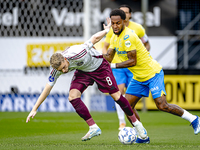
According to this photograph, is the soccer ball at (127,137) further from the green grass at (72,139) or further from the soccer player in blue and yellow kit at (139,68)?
the soccer player in blue and yellow kit at (139,68)

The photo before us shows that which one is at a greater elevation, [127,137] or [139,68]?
[139,68]

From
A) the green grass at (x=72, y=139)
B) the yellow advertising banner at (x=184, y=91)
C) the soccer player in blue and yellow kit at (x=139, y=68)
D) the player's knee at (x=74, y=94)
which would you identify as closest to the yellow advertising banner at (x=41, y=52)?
the yellow advertising banner at (x=184, y=91)

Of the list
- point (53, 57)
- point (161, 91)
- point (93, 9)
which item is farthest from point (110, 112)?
point (53, 57)

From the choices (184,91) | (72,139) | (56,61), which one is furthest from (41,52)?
(56,61)

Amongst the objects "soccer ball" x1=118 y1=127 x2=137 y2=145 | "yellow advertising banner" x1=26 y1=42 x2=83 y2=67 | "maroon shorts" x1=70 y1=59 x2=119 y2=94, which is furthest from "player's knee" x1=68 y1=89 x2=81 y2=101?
"yellow advertising banner" x1=26 y1=42 x2=83 y2=67

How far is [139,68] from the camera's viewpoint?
5.95m

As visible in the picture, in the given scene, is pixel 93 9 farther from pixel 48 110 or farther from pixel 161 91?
pixel 161 91

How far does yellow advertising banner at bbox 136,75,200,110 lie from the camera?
12742 millimetres

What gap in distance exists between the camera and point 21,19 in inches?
555

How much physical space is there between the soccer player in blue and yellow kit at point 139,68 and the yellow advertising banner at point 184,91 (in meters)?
6.83

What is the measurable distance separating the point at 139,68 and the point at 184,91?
23.7ft

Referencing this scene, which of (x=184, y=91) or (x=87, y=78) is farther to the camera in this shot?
(x=184, y=91)

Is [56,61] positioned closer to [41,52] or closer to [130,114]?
[130,114]

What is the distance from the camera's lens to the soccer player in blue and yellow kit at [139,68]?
5757 mm
